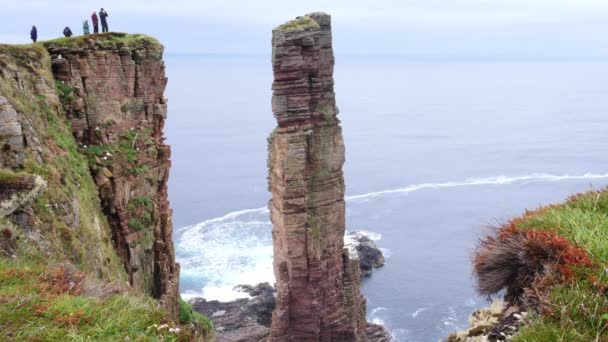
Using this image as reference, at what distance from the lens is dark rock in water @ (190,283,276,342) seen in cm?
5750

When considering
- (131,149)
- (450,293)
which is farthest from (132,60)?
(450,293)

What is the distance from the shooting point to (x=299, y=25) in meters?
41.4

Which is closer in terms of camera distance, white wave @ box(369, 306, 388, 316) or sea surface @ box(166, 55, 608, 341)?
white wave @ box(369, 306, 388, 316)

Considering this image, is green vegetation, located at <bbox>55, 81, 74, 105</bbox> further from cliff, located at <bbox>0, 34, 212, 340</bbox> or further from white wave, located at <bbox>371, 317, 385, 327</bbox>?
white wave, located at <bbox>371, 317, 385, 327</bbox>

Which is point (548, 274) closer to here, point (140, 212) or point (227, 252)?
point (140, 212)

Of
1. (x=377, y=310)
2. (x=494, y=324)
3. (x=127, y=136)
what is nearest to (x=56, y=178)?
(x=127, y=136)

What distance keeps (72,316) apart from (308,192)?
111 feet

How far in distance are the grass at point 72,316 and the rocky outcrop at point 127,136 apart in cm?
1575

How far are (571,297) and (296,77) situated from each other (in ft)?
116

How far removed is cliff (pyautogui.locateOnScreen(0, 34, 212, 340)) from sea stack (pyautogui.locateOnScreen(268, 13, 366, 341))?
1147 centimetres

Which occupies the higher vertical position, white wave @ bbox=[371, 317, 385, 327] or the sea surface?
the sea surface

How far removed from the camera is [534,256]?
983cm

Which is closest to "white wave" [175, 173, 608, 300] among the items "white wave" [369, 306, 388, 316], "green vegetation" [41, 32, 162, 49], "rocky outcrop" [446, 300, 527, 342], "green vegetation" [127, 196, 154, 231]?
"white wave" [369, 306, 388, 316]

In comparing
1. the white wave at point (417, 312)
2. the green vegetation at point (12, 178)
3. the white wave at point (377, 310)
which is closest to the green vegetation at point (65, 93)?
the green vegetation at point (12, 178)
